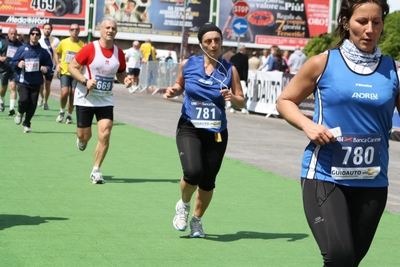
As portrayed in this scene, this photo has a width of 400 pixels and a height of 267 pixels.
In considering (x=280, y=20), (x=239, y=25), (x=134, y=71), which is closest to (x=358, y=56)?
(x=239, y=25)

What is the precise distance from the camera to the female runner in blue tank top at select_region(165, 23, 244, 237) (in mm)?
8016

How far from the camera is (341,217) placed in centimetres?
477

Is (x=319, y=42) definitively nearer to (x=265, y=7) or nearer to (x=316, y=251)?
(x=316, y=251)

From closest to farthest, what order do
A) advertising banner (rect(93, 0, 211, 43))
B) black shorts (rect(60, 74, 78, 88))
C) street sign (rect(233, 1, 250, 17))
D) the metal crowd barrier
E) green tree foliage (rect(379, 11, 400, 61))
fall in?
1. black shorts (rect(60, 74, 78, 88))
2. green tree foliage (rect(379, 11, 400, 61))
3. street sign (rect(233, 1, 250, 17))
4. the metal crowd barrier
5. advertising banner (rect(93, 0, 211, 43))

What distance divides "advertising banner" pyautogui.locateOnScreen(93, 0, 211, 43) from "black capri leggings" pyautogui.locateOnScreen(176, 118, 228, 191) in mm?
43420

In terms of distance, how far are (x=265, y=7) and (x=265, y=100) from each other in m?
29.9

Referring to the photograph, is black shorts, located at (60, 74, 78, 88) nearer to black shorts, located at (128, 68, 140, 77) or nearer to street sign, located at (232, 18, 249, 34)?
street sign, located at (232, 18, 249, 34)

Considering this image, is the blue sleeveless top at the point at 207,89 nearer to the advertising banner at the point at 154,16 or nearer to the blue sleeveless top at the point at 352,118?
the blue sleeveless top at the point at 352,118

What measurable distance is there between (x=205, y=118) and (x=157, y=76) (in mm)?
27282

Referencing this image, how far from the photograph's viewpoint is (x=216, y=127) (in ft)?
26.4

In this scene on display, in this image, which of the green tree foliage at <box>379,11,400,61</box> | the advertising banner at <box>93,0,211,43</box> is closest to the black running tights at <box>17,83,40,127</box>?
the green tree foliage at <box>379,11,400,61</box>

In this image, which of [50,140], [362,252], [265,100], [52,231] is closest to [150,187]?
[52,231]

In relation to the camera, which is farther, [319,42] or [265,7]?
[265,7]

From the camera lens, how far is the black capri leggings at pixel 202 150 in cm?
790
